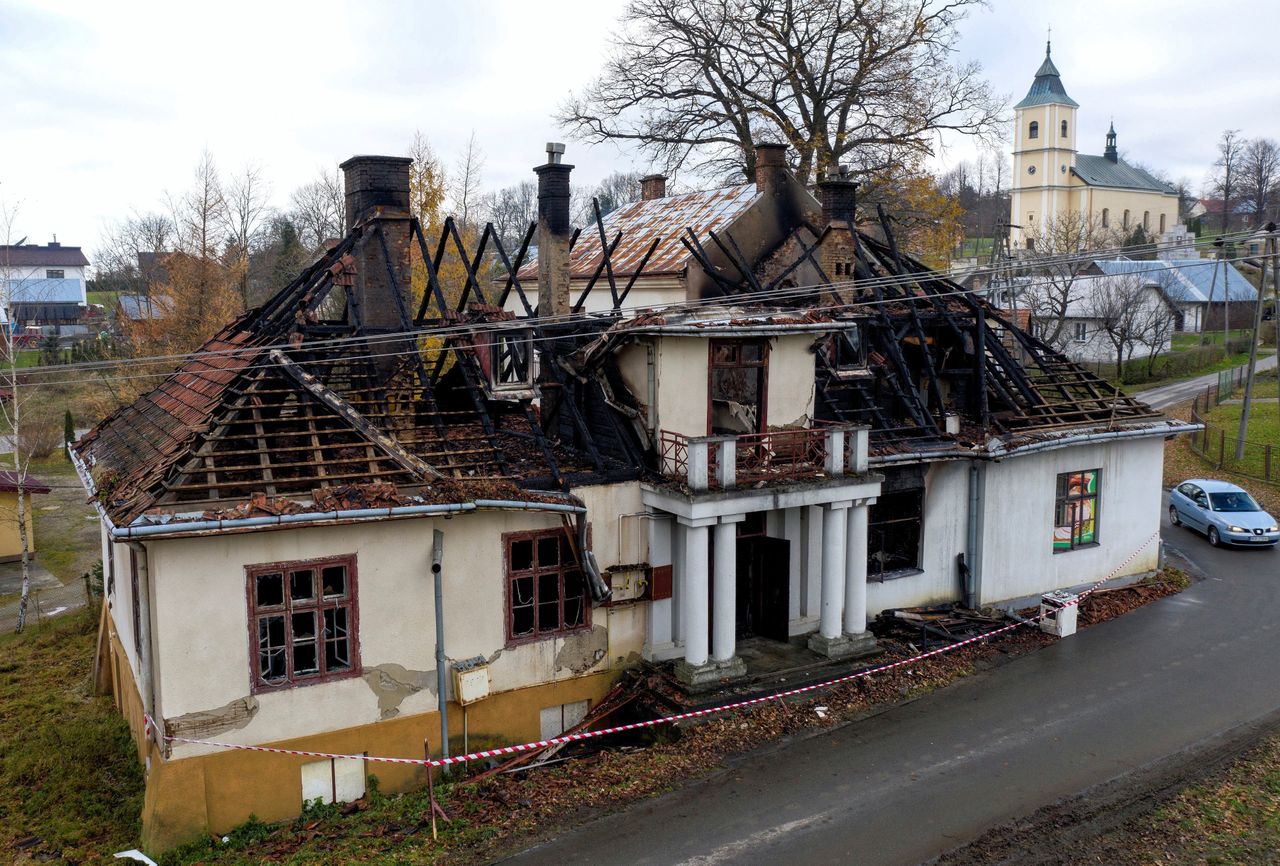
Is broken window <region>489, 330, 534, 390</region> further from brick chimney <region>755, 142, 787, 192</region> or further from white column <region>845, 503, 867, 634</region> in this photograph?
brick chimney <region>755, 142, 787, 192</region>

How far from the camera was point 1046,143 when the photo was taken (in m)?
82.2

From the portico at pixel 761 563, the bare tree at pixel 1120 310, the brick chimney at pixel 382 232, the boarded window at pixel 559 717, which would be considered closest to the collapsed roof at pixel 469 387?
the brick chimney at pixel 382 232

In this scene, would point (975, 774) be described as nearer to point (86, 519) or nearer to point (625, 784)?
point (625, 784)

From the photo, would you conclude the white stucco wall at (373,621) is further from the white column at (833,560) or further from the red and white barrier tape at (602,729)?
the white column at (833,560)

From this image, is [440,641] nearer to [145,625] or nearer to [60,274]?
[145,625]

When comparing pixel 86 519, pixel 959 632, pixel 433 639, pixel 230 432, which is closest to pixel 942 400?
pixel 959 632

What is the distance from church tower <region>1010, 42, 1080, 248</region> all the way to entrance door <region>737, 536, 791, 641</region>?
73166mm

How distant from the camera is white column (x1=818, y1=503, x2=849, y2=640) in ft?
52.4

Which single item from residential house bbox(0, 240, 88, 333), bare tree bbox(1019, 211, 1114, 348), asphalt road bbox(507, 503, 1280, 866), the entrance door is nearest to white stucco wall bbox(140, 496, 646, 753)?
the entrance door

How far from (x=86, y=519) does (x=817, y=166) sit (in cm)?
2660

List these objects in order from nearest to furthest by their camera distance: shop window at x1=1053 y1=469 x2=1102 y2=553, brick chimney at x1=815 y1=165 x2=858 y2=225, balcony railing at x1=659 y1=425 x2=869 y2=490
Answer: balcony railing at x1=659 y1=425 x2=869 y2=490, shop window at x1=1053 y1=469 x2=1102 y2=553, brick chimney at x1=815 y1=165 x2=858 y2=225

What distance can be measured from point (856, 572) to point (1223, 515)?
13673 millimetres

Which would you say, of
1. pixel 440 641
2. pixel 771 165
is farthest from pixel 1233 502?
pixel 440 641

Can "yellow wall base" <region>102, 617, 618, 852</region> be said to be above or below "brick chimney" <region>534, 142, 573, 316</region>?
below
